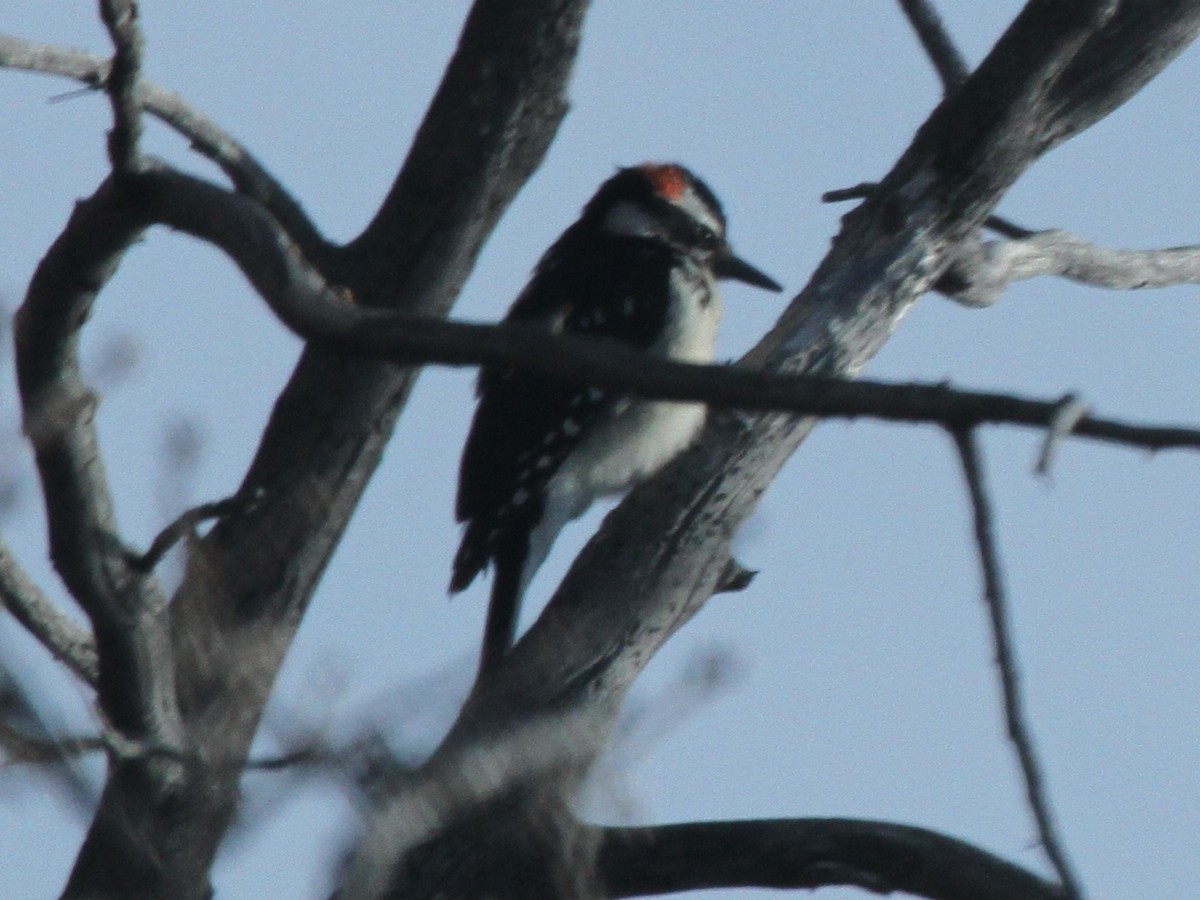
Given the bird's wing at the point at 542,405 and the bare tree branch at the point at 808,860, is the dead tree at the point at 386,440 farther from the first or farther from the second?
the bird's wing at the point at 542,405

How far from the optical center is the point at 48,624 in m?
3.51

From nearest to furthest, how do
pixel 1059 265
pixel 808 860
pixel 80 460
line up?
pixel 80 460 → pixel 808 860 → pixel 1059 265

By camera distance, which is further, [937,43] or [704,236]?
[704,236]

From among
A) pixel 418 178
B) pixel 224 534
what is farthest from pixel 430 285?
pixel 224 534

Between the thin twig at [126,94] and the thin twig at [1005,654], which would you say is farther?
the thin twig at [126,94]

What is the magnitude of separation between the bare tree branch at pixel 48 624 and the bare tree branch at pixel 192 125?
0.83 meters

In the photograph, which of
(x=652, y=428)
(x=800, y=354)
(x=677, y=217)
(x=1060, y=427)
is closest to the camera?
(x=1060, y=427)

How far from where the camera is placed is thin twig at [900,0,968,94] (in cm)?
456

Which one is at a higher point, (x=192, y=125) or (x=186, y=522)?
(x=192, y=125)

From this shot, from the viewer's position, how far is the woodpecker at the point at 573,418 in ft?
17.6

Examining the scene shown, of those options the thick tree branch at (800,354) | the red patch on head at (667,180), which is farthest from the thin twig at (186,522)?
the red patch on head at (667,180)

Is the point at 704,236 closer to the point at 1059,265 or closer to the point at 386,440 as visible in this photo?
the point at 1059,265

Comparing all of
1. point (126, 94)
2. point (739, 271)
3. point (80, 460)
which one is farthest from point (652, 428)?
point (126, 94)

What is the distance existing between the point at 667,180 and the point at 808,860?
3.48m
